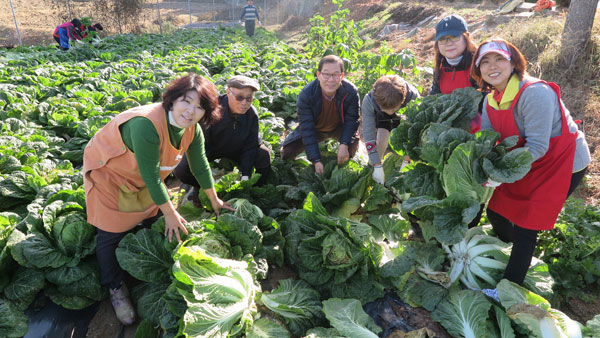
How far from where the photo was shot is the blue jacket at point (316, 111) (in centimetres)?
436

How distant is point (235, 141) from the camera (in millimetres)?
4250

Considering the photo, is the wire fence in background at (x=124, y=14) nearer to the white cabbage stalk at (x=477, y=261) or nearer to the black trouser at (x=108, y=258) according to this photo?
the black trouser at (x=108, y=258)

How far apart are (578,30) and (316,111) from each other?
6300 mm

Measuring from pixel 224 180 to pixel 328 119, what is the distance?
1753 millimetres

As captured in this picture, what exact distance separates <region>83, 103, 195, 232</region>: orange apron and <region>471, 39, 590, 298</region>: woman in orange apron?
2388 mm

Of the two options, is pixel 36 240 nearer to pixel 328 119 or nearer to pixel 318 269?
pixel 318 269

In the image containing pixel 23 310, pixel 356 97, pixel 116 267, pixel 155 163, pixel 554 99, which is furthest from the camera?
pixel 356 97

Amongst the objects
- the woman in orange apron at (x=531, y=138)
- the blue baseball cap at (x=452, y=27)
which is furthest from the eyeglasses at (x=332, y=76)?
the woman in orange apron at (x=531, y=138)

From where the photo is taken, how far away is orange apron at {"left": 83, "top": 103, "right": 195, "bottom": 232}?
2666 mm

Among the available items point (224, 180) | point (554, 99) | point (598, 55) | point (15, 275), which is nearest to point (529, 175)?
point (554, 99)

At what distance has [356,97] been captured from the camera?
14.9ft

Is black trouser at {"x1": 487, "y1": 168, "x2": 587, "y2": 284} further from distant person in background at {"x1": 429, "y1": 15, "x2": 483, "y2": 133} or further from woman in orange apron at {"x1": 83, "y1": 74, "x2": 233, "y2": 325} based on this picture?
woman in orange apron at {"x1": 83, "y1": 74, "x2": 233, "y2": 325}

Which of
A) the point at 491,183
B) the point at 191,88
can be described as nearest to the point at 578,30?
the point at 491,183

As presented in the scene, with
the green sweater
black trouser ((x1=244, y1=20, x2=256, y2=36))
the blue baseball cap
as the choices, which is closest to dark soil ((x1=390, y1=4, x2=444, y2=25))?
black trouser ((x1=244, y1=20, x2=256, y2=36))
